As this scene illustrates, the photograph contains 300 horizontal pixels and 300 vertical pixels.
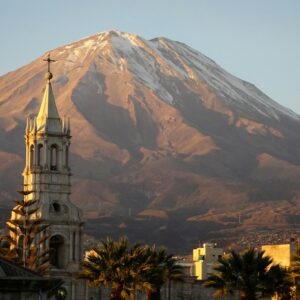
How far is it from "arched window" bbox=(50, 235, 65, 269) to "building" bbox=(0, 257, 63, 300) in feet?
181

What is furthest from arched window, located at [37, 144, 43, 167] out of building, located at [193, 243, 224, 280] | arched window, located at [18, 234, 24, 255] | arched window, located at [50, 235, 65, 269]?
building, located at [193, 243, 224, 280]

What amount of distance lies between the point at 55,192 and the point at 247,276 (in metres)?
21.2

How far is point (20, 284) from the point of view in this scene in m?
38.6

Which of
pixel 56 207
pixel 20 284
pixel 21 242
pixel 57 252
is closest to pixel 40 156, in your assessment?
pixel 56 207

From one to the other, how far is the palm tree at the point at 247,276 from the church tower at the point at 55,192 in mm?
17203

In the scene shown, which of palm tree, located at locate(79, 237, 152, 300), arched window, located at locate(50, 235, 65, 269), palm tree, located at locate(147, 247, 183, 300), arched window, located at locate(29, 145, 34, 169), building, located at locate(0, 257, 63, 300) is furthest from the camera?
arched window, located at locate(29, 145, 34, 169)

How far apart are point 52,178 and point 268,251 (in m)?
22.6

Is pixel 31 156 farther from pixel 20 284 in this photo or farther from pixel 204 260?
pixel 204 260

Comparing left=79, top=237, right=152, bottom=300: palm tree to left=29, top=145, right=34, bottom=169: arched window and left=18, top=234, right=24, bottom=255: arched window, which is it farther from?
left=29, top=145, right=34, bottom=169: arched window

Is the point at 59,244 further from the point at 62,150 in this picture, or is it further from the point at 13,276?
the point at 13,276

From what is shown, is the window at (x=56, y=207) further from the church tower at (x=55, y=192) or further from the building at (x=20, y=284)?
the building at (x=20, y=284)

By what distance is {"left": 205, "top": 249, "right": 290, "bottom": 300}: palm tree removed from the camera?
255ft

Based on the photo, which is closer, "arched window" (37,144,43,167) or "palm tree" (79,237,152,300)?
"palm tree" (79,237,152,300)

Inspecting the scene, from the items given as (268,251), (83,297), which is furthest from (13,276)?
(268,251)
